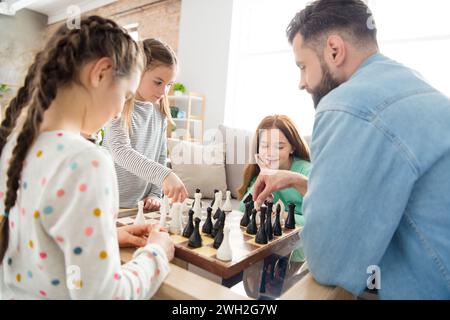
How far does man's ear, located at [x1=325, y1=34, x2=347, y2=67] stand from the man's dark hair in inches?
1.6

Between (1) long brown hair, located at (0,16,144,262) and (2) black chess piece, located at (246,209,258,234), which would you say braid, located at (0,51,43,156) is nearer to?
(1) long brown hair, located at (0,16,144,262)

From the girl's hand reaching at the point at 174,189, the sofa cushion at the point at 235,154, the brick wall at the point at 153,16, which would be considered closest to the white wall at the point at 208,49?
the brick wall at the point at 153,16

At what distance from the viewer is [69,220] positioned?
56 cm

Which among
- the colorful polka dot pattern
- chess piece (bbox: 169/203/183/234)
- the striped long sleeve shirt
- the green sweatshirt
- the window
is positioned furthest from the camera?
the window

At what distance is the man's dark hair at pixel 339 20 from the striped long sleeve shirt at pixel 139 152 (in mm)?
816

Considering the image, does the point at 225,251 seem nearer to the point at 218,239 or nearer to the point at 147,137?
the point at 218,239

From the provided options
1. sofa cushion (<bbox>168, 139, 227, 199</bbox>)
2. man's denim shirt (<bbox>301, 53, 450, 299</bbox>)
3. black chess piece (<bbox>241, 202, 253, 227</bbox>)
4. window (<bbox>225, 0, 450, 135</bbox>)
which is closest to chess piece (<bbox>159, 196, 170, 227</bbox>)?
black chess piece (<bbox>241, 202, 253, 227</bbox>)

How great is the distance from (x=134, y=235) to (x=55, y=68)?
1.76ft

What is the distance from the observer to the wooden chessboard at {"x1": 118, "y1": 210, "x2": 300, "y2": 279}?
88 centimetres

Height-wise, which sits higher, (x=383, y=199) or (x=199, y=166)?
(x=383, y=199)

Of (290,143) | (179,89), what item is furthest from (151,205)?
(179,89)

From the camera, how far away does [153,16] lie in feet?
20.1
